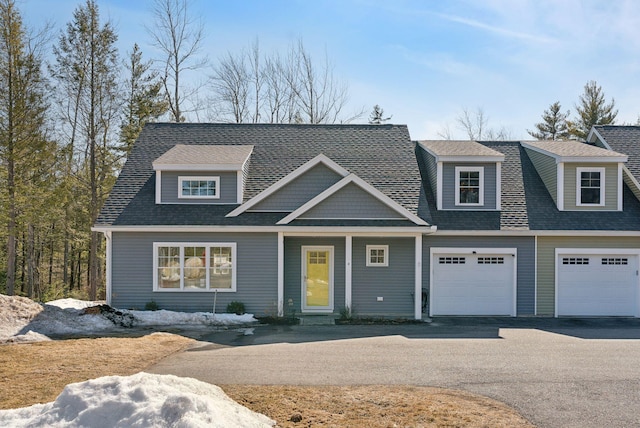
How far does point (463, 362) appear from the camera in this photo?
31.4 feet

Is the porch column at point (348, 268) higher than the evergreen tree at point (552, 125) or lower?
lower

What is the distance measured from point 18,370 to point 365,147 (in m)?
13.0

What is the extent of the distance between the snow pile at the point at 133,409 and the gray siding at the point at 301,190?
1017 cm

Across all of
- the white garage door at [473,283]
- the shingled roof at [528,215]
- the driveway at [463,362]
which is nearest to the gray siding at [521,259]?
the white garage door at [473,283]

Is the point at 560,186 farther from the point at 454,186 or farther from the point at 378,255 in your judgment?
the point at 378,255

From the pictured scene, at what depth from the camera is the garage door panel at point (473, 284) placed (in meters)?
16.3

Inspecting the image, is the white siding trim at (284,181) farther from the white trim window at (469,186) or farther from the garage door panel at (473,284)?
the garage door panel at (473,284)

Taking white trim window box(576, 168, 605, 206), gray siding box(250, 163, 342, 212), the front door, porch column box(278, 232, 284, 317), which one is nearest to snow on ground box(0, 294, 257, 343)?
porch column box(278, 232, 284, 317)

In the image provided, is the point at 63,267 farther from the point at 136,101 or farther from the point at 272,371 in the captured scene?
the point at 272,371

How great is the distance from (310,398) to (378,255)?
9.42 metres

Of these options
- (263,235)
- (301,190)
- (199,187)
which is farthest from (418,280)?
(199,187)

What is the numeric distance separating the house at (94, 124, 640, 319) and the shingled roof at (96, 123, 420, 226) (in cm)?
7

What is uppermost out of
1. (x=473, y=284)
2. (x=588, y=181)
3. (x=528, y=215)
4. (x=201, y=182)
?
(x=588, y=181)

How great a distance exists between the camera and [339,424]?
20.1 ft
